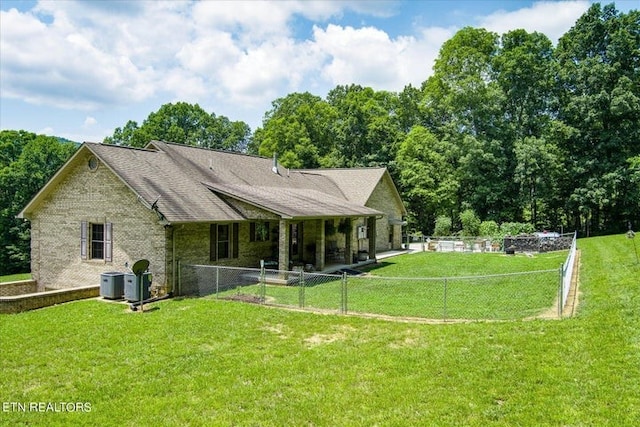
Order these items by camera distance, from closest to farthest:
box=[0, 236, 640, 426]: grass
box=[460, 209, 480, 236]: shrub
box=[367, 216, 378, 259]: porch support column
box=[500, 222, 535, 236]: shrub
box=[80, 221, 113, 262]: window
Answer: box=[0, 236, 640, 426]: grass < box=[80, 221, 113, 262]: window < box=[367, 216, 378, 259]: porch support column < box=[500, 222, 535, 236]: shrub < box=[460, 209, 480, 236]: shrub

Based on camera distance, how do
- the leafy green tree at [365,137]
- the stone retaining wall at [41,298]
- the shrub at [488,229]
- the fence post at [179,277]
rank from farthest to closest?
the leafy green tree at [365,137] → the shrub at [488,229] → the fence post at [179,277] → the stone retaining wall at [41,298]

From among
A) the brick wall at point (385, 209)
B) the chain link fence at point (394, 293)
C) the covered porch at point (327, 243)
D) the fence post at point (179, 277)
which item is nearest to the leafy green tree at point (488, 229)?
the brick wall at point (385, 209)

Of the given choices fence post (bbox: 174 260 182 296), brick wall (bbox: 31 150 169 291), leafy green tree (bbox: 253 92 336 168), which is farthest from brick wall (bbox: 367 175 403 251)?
leafy green tree (bbox: 253 92 336 168)

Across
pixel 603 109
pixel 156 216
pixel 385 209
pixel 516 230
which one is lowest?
pixel 516 230

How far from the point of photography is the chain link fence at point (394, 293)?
12.1 m

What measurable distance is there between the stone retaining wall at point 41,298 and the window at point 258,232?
6570 mm

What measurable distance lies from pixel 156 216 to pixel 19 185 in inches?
1501

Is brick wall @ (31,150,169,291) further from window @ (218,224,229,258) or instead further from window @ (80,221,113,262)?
window @ (218,224,229,258)

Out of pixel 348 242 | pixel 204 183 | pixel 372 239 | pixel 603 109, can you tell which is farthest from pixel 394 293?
pixel 603 109

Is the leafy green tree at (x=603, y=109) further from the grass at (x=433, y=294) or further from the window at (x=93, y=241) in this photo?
the window at (x=93, y=241)

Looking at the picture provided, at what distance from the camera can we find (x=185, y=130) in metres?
66.5

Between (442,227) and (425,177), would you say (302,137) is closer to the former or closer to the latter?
(425,177)

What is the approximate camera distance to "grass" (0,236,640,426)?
6285 millimetres

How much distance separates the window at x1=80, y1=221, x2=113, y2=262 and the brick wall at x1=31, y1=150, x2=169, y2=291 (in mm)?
209
